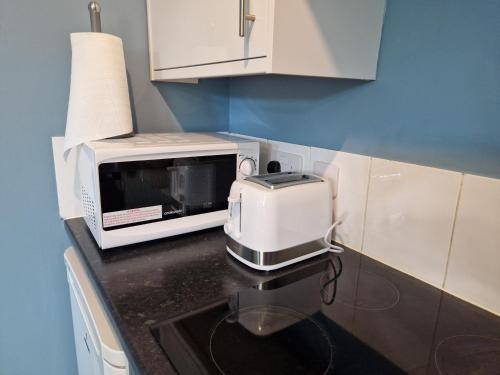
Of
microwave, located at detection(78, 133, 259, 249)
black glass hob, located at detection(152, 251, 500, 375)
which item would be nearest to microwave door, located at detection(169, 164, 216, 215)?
microwave, located at detection(78, 133, 259, 249)

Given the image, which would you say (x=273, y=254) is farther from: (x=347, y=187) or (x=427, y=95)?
(x=427, y=95)

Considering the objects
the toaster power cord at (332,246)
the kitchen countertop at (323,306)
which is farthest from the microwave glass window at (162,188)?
the toaster power cord at (332,246)

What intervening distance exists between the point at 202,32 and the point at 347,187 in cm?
57

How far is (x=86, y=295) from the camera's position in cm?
82

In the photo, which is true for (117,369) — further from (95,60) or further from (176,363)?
(95,60)

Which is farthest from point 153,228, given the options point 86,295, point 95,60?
point 95,60

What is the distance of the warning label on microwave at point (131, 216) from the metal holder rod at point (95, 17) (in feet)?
1.80

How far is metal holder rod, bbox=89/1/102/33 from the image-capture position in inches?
37.9

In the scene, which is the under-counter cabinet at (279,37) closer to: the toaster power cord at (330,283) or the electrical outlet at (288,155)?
the electrical outlet at (288,155)

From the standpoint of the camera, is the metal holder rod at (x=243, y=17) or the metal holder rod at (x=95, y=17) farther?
the metal holder rod at (x=95, y=17)

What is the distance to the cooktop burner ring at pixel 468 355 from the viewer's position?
569mm

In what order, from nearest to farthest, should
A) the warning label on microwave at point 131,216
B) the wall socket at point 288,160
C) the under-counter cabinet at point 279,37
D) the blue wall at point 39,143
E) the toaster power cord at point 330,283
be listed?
1. the under-counter cabinet at point 279,37
2. the toaster power cord at point 330,283
3. the warning label on microwave at point 131,216
4. the blue wall at point 39,143
5. the wall socket at point 288,160

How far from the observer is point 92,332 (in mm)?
758

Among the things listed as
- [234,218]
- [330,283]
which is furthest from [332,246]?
[234,218]
